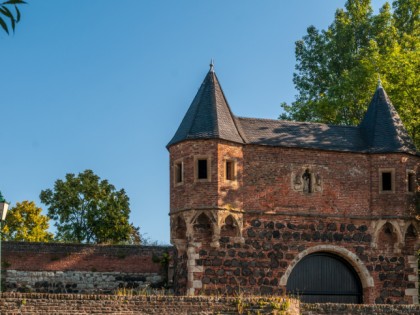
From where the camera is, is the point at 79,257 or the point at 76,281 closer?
the point at 76,281

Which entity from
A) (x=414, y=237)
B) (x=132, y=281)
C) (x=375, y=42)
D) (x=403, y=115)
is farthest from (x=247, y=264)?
(x=375, y=42)

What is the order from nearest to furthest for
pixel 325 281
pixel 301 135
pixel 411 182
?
pixel 325 281
pixel 411 182
pixel 301 135

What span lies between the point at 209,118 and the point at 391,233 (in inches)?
292

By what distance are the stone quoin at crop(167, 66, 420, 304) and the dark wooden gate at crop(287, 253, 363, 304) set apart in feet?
0.11

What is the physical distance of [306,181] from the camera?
26.7 meters

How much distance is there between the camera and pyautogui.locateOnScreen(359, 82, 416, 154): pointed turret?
27.2m

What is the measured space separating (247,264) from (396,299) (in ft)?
17.8

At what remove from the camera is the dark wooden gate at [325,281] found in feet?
85.6

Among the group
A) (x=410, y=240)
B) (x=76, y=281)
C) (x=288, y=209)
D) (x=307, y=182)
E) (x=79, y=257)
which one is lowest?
(x=76, y=281)

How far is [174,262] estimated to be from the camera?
26.7m

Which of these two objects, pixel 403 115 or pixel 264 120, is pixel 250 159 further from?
pixel 403 115

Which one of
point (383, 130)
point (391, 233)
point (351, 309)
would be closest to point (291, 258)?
point (391, 233)

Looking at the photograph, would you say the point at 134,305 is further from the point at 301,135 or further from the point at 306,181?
the point at 301,135

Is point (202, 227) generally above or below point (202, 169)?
below
